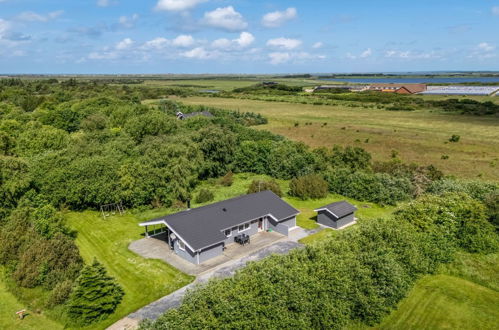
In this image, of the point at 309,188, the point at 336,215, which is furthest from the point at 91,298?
the point at 309,188

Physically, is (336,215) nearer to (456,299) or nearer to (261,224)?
(261,224)

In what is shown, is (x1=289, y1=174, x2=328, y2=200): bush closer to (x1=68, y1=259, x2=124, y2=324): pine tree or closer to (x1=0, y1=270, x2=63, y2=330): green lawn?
(x1=68, y1=259, x2=124, y2=324): pine tree

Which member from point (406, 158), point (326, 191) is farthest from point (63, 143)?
point (406, 158)

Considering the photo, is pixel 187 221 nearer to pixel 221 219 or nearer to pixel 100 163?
pixel 221 219

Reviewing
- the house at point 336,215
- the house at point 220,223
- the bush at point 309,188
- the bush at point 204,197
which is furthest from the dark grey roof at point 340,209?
the bush at point 204,197

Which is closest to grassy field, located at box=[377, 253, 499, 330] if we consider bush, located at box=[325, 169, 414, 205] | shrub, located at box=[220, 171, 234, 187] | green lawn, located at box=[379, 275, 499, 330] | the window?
green lawn, located at box=[379, 275, 499, 330]
